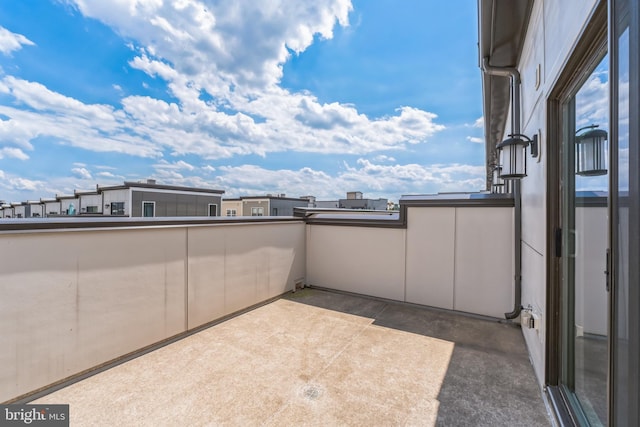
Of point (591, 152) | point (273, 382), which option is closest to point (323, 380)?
point (273, 382)

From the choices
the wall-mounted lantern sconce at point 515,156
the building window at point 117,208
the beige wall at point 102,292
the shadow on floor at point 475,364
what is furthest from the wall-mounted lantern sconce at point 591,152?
the building window at point 117,208

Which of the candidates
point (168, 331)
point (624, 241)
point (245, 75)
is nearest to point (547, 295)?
point (624, 241)

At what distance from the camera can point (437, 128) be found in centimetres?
838

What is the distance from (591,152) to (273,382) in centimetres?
256

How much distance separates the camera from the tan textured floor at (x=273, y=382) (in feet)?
5.97

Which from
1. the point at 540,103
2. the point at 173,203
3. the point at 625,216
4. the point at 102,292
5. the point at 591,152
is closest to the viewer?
the point at 625,216

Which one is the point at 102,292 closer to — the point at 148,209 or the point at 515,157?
the point at 515,157

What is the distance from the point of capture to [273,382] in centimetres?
219

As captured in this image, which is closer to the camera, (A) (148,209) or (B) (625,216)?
(B) (625,216)

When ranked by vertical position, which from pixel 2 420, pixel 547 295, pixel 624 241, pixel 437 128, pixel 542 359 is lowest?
pixel 2 420

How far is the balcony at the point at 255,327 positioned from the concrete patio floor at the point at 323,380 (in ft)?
0.04

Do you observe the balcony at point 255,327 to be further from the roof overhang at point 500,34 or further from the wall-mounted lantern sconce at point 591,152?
the roof overhang at point 500,34

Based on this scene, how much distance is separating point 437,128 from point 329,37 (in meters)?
4.45

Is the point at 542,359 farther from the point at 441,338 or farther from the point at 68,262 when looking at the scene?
the point at 68,262
